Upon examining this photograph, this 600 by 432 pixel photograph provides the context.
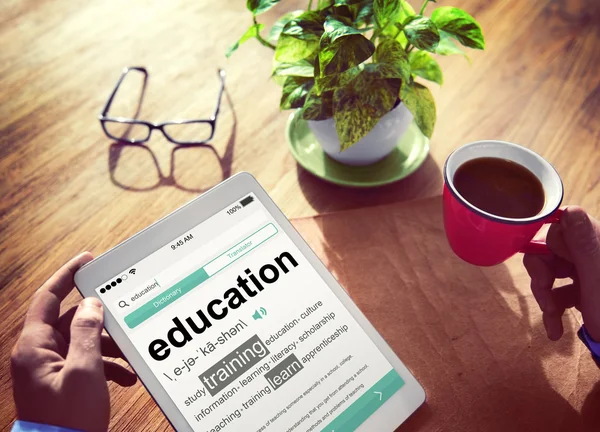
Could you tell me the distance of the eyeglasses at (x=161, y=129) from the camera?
76 cm

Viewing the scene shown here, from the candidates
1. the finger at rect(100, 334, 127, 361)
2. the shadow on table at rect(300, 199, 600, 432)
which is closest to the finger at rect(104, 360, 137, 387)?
the finger at rect(100, 334, 127, 361)

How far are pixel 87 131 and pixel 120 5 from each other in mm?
336

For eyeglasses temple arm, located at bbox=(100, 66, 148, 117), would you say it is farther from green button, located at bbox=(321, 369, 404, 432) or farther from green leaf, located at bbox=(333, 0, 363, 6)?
green button, located at bbox=(321, 369, 404, 432)

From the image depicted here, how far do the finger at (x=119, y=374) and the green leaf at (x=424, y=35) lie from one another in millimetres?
468

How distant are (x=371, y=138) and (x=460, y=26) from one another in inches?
6.5

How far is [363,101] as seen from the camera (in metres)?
0.57

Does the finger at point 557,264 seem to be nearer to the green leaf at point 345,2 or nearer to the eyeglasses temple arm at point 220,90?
the green leaf at point 345,2

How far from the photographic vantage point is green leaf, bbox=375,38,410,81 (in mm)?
559

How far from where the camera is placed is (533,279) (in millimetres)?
585

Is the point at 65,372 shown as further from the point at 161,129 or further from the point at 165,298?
the point at 161,129

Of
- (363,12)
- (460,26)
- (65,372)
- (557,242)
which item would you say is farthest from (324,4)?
(65,372)

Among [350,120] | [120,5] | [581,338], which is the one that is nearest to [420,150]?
[350,120]

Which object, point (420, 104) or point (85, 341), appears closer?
point (85, 341)

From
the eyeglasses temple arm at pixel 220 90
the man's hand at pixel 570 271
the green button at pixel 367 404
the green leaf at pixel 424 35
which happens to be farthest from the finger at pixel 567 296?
the eyeglasses temple arm at pixel 220 90
